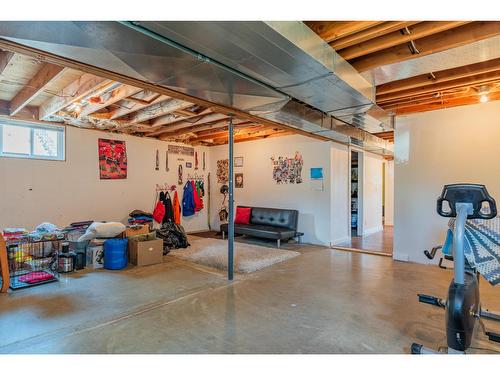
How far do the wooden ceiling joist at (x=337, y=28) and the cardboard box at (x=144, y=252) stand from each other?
3765 millimetres

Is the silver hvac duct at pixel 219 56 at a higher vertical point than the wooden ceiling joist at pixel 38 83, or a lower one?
lower

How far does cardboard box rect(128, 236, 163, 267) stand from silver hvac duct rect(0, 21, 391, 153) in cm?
264

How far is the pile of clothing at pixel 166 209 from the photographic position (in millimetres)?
6699

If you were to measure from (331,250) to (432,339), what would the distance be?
→ 129 inches

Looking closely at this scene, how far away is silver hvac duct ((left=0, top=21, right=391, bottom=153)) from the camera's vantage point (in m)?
1.70

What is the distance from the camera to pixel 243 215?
6.90 m

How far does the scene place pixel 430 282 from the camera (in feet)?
12.1

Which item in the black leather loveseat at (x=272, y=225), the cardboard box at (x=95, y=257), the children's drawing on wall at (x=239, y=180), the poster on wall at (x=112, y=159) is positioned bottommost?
the cardboard box at (x=95, y=257)

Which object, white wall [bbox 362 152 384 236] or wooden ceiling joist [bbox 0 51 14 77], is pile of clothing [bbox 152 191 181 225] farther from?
white wall [bbox 362 152 384 236]

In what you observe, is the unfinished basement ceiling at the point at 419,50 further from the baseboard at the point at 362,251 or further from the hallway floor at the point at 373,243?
the hallway floor at the point at 373,243

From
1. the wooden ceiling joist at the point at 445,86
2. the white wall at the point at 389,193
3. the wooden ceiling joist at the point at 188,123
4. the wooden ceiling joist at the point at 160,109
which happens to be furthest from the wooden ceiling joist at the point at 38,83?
the white wall at the point at 389,193

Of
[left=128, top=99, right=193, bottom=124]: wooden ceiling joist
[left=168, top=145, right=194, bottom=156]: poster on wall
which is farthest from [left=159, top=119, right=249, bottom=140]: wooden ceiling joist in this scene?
[left=128, top=99, right=193, bottom=124]: wooden ceiling joist
